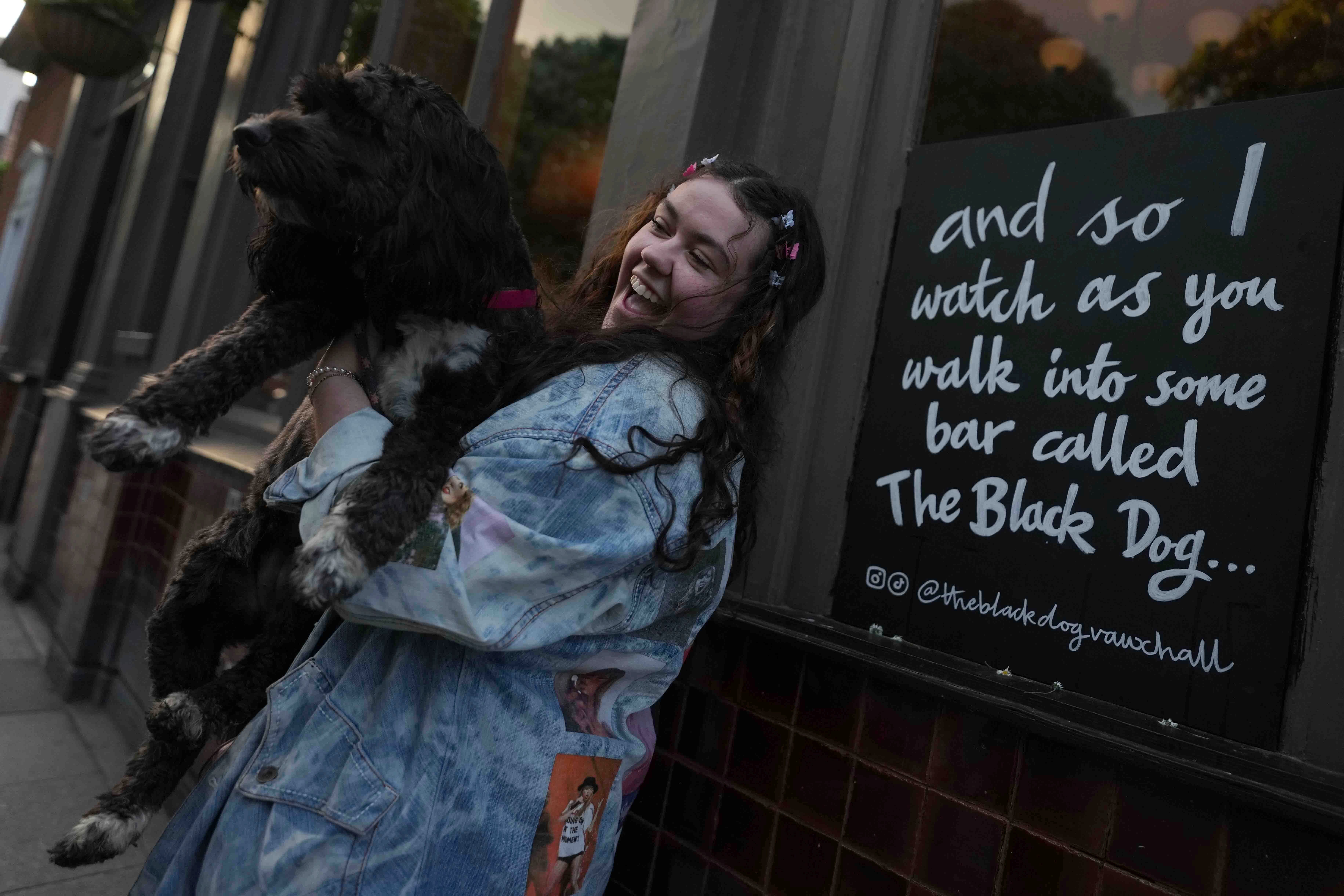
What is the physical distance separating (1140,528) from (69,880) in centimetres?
380

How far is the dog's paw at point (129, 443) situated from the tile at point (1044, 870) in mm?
1753

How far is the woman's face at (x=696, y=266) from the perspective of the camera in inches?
67.2

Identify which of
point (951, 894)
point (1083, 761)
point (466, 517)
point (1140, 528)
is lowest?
point (951, 894)

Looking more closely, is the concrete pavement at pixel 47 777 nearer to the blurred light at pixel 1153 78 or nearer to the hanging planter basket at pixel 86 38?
the blurred light at pixel 1153 78

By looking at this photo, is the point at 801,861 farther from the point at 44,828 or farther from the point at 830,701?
the point at 44,828

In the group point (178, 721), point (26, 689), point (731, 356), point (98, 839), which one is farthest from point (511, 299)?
point (26, 689)

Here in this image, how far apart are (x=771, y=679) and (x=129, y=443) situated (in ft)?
4.98

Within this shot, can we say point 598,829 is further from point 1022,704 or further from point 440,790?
point 1022,704

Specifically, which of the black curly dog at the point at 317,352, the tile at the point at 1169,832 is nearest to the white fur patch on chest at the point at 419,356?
the black curly dog at the point at 317,352

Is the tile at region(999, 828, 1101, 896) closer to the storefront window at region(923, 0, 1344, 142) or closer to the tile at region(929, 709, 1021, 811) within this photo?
the tile at region(929, 709, 1021, 811)

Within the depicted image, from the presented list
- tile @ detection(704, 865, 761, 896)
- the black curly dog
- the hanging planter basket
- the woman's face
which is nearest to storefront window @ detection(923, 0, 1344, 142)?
the woman's face

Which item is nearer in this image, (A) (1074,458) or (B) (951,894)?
(B) (951,894)

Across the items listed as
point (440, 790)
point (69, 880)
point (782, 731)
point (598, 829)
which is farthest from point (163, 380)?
point (69, 880)

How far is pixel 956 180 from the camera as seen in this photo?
2.25 meters
